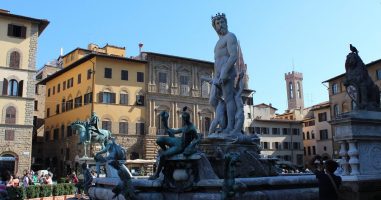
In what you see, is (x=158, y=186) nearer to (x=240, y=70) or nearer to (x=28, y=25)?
(x=240, y=70)

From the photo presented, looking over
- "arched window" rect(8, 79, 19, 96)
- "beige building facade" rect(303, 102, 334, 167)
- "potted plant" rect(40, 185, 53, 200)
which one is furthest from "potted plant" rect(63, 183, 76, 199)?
"beige building facade" rect(303, 102, 334, 167)

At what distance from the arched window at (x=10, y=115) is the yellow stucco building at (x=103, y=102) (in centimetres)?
711

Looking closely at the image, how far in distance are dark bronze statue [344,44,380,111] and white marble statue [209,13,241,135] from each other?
8.85 ft

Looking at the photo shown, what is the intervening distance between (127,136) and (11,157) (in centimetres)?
1211

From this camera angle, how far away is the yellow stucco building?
44094mm

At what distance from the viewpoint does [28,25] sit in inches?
1598

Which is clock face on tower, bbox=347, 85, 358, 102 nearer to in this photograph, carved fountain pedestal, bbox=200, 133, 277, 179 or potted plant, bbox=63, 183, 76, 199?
carved fountain pedestal, bbox=200, 133, 277, 179

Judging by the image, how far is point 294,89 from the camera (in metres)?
118

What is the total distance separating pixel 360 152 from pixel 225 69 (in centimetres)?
366

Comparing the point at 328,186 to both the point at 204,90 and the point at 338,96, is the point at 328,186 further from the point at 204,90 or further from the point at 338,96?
the point at 338,96

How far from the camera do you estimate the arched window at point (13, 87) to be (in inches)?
1529

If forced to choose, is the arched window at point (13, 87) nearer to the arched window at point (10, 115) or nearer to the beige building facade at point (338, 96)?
the arched window at point (10, 115)

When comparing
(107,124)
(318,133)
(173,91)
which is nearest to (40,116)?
(107,124)

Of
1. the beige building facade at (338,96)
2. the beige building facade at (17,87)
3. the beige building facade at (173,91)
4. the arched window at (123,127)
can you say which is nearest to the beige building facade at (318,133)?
the beige building facade at (338,96)
